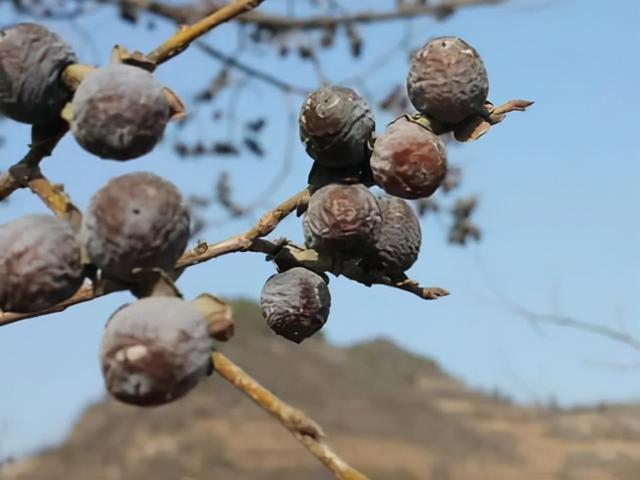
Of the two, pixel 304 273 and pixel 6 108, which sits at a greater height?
pixel 6 108

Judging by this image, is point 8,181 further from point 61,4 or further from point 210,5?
point 61,4

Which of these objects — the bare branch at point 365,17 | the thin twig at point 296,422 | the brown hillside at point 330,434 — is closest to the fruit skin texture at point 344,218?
the thin twig at point 296,422

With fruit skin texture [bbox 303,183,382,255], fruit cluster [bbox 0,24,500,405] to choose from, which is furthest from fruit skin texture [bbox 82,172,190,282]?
fruit skin texture [bbox 303,183,382,255]

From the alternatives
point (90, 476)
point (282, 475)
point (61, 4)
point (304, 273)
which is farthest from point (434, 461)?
point (304, 273)

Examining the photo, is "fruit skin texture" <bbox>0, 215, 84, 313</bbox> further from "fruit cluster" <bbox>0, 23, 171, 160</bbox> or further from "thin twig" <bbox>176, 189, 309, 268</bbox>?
"thin twig" <bbox>176, 189, 309, 268</bbox>

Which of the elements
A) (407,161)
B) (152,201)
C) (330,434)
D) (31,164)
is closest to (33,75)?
(31,164)

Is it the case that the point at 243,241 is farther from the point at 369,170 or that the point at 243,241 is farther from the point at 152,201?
the point at 152,201
